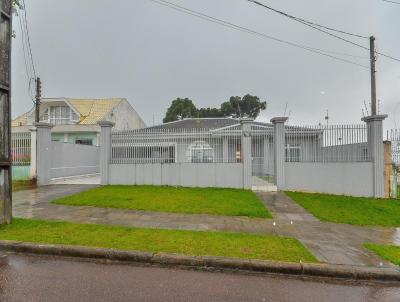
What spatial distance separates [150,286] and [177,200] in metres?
6.45

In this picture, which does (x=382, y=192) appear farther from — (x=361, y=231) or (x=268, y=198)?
(x=361, y=231)

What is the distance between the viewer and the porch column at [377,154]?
39.4ft

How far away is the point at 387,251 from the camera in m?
5.77

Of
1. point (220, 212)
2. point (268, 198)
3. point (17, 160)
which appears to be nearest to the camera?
point (220, 212)

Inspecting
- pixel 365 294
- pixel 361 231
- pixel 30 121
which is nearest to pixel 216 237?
pixel 365 294

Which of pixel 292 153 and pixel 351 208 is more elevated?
pixel 292 153

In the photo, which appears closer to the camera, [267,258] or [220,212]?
[267,258]

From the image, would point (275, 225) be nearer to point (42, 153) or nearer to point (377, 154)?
point (377, 154)

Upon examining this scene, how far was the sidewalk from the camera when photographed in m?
5.75

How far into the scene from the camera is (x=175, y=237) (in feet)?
20.0

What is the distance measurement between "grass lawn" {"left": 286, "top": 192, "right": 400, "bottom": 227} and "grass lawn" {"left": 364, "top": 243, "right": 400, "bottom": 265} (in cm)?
232

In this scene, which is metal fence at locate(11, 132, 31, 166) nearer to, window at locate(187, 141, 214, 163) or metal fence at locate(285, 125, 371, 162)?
window at locate(187, 141, 214, 163)

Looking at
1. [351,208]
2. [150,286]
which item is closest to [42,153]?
[150,286]

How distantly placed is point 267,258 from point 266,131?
30.2ft
